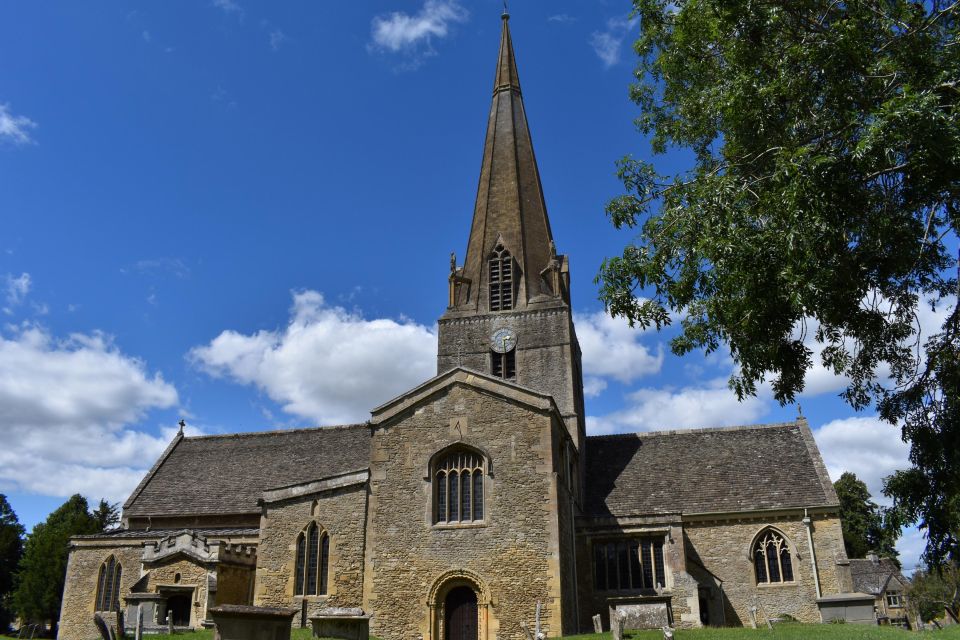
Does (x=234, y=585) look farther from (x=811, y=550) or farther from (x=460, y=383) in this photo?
(x=811, y=550)

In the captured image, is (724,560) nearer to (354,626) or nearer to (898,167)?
(354,626)

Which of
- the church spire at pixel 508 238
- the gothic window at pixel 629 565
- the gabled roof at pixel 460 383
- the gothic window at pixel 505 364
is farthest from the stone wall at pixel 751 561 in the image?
the church spire at pixel 508 238

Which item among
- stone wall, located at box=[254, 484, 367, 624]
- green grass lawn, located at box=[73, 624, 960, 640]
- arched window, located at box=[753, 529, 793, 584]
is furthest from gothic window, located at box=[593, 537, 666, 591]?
stone wall, located at box=[254, 484, 367, 624]

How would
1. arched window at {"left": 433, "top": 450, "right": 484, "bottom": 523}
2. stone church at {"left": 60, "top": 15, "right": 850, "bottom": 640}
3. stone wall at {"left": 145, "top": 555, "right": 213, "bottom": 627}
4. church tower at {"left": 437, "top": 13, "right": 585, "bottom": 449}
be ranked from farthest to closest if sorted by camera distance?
church tower at {"left": 437, "top": 13, "right": 585, "bottom": 449} → stone wall at {"left": 145, "top": 555, "right": 213, "bottom": 627} → arched window at {"left": 433, "top": 450, "right": 484, "bottom": 523} → stone church at {"left": 60, "top": 15, "right": 850, "bottom": 640}

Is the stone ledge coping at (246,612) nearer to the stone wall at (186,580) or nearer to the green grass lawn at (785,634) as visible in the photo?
the green grass lawn at (785,634)

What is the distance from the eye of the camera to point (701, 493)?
27.5 meters

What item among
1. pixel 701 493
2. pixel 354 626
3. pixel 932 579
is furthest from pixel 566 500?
pixel 932 579

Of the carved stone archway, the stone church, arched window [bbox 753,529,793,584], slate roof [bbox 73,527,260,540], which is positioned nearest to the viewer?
the carved stone archway

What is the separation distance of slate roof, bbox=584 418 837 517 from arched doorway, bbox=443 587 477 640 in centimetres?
658

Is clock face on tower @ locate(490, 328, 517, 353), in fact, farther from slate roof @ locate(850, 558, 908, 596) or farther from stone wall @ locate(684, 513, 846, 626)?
slate roof @ locate(850, 558, 908, 596)

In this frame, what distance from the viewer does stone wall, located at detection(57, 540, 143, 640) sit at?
29125 mm

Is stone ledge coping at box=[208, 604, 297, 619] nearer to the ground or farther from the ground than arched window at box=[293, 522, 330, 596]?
nearer to the ground

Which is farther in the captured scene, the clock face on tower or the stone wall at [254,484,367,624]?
the clock face on tower

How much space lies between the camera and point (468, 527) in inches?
885
